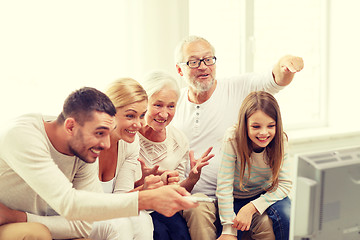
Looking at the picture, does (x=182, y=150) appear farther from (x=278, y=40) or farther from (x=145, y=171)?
(x=278, y=40)

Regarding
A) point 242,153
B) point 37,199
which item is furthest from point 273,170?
point 37,199

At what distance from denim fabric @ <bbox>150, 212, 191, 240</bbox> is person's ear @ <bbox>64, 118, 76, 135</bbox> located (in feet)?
1.63

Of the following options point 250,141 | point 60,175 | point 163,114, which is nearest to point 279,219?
point 250,141

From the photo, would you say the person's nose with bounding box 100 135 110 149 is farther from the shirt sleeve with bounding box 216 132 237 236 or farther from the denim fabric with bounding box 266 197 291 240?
the denim fabric with bounding box 266 197 291 240

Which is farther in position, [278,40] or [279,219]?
[278,40]

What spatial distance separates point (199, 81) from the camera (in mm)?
1646

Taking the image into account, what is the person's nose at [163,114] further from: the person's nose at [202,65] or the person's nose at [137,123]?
the person's nose at [202,65]

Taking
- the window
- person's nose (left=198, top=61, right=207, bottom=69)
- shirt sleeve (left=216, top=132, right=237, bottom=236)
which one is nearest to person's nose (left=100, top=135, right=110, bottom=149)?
shirt sleeve (left=216, top=132, right=237, bottom=236)

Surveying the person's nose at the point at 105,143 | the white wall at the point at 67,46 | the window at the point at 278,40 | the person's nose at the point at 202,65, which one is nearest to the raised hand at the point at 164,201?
the person's nose at the point at 105,143

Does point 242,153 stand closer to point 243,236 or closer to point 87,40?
point 243,236

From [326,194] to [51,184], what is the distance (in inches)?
25.7

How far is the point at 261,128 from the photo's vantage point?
1469 mm

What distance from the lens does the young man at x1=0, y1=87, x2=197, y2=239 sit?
42.9 inches

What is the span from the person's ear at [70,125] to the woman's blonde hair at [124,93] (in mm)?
217
